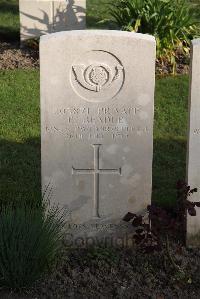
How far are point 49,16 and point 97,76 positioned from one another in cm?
549

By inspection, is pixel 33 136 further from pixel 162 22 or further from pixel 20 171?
pixel 162 22

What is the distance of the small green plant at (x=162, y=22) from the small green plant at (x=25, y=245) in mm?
4969

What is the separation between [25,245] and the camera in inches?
203

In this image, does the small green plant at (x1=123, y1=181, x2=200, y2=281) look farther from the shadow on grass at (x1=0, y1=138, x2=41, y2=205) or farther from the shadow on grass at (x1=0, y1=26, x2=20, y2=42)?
the shadow on grass at (x1=0, y1=26, x2=20, y2=42)

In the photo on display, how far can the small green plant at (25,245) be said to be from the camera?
5109 millimetres

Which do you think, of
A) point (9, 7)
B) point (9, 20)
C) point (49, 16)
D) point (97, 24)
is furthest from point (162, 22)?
point (9, 7)

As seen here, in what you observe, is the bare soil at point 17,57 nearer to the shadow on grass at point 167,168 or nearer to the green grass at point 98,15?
the green grass at point 98,15

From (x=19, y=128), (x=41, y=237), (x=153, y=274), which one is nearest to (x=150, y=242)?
(x=153, y=274)

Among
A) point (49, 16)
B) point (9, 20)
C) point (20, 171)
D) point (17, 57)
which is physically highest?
point (9, 20)

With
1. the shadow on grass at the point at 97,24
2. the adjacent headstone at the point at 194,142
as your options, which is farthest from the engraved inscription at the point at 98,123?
the shadow on grass at the point at 97,24

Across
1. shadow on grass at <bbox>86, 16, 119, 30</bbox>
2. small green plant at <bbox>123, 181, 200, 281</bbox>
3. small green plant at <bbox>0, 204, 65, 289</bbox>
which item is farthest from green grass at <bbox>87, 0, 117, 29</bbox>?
small green plant at <bbox>0, 204, 65, 289</bbox>

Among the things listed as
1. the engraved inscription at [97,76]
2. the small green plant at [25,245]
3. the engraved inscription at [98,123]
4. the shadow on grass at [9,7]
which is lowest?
the small green plant at [25,245]

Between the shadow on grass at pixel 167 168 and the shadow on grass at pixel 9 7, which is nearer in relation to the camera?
the shadow on grass at pixel 167 168

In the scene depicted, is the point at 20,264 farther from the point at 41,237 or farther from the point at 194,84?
the point at 194,84
